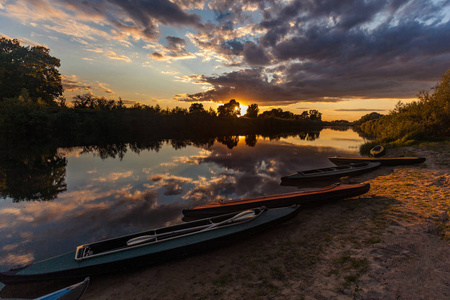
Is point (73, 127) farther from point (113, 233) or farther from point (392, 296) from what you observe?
point (392, 296)

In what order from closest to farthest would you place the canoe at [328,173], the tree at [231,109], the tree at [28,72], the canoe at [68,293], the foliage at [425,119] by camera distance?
the canoe at [68,293], the canoe at [328,173], the foliage at [425,119], the tree at [28,72], the tree at [231,109]

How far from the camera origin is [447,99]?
84.4 feet

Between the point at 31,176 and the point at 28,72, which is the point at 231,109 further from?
the point at 31,176

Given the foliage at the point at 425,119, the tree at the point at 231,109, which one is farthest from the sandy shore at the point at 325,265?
the tree at the point at 231,109

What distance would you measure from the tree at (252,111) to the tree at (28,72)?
8626cm

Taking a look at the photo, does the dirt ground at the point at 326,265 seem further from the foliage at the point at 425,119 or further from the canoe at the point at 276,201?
the foliage at the point at 425,119

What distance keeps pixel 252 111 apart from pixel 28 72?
93.8m

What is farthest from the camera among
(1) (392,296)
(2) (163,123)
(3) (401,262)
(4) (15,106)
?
(2) (163,123)

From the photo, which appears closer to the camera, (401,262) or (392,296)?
(392,296)

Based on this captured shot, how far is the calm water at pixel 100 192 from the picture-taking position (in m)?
7.95

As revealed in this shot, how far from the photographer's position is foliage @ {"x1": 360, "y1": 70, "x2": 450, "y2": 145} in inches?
972

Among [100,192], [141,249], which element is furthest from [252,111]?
[141,249]

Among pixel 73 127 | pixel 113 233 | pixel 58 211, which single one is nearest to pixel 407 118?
pixel 113 233

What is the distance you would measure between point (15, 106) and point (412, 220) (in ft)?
201
